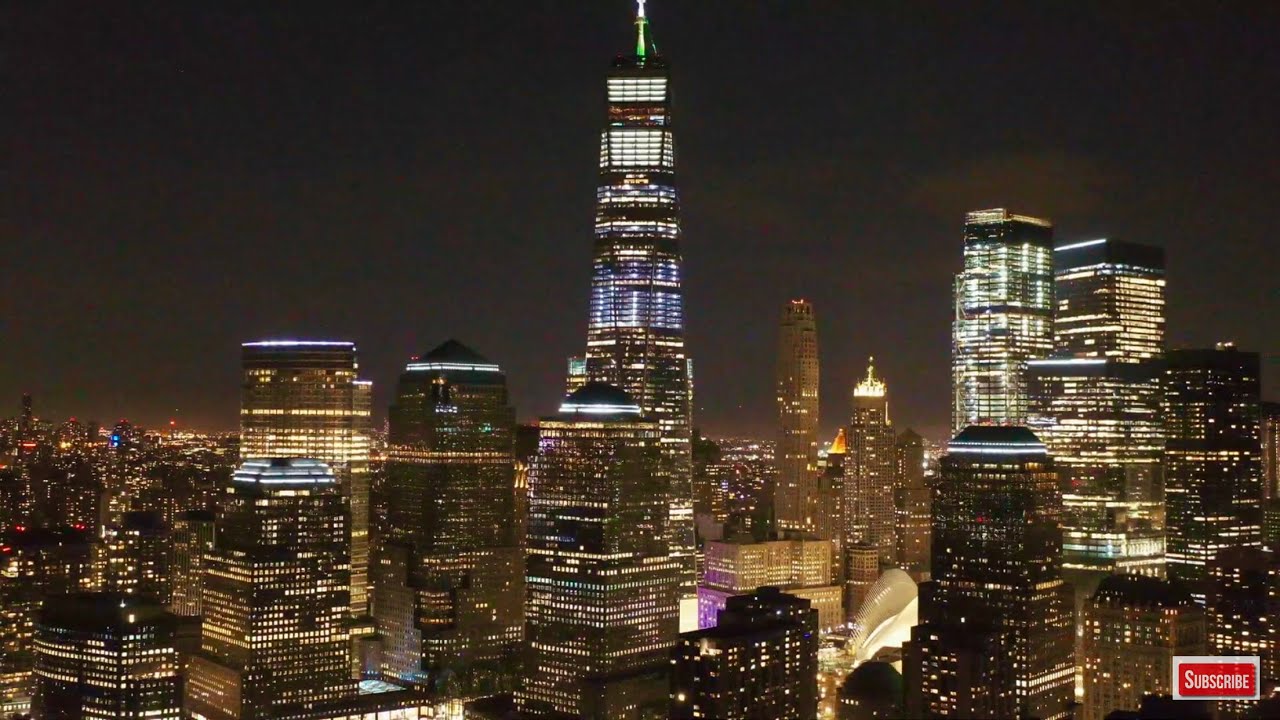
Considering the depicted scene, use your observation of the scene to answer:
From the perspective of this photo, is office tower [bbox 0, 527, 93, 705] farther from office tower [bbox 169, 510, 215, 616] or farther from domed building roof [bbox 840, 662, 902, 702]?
domed building roof [bbox 840, 662, 902, 702]

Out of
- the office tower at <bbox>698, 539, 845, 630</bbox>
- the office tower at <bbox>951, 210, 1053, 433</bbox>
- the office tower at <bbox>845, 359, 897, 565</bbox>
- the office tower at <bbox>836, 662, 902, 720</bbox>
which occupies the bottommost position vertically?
the office tower at <bbox>836, 662, 902, 720</bbox>

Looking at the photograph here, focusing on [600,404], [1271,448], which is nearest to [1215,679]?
[600,404]

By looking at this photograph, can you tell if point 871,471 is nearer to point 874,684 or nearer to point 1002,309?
point 1002,309

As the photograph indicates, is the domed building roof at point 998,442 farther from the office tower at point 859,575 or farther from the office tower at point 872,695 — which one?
the office tower at point 859,575

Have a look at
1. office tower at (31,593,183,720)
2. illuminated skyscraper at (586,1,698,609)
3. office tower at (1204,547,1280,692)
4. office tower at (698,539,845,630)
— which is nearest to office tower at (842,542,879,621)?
office tower at (698,539,845,630)

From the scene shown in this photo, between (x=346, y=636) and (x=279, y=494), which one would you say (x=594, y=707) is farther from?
(x=279, y=494)

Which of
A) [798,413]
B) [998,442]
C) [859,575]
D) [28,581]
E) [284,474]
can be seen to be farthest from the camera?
[798,413]

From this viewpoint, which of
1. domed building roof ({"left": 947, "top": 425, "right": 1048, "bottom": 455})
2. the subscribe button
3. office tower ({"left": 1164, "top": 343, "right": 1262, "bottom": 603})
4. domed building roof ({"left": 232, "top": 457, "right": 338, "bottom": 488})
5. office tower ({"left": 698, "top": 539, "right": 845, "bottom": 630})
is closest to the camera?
the subscribe button
